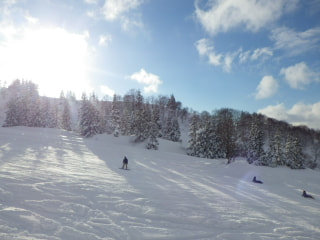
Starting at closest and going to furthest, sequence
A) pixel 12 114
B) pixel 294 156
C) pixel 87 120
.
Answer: pixel 294 156, pixel 87 120, pixel 12 114

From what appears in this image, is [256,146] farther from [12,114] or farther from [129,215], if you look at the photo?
[12,114]

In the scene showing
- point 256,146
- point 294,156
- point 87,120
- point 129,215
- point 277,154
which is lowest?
point 129,215

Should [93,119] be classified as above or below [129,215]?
above

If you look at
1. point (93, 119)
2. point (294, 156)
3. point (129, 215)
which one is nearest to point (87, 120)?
point (93, 119)

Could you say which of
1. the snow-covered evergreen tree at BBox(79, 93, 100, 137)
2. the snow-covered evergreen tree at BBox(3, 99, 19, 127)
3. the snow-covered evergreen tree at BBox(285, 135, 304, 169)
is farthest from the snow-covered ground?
the snow-covered evergreen tree at BBox(3, 99, 19, 127)

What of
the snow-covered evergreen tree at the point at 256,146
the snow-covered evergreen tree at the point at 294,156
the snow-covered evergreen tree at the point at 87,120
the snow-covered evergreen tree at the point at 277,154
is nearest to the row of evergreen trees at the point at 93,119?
the snow-covered evergreen tree at the point at 87,120

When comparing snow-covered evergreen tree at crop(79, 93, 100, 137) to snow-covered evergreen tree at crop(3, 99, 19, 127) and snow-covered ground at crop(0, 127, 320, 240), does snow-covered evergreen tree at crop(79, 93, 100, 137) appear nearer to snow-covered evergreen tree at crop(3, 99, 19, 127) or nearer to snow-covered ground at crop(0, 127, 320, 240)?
snow-covered evergreen tree at crop(3, 99, 19, 127)

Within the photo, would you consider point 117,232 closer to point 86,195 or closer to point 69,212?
point 69,212

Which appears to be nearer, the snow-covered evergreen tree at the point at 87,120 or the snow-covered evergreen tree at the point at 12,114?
the snow-covered evergreen tree at the point at 87,120

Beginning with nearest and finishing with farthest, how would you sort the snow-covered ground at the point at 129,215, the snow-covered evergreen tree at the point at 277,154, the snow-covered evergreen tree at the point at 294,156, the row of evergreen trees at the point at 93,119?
the snow-covered ground at the point at 129,215 < the snow-covered evergreen tree at the point at 277,154 < the snow-covered evergreen tree at the point at 294,156 < the row of evergreen trees at the point at 93,119

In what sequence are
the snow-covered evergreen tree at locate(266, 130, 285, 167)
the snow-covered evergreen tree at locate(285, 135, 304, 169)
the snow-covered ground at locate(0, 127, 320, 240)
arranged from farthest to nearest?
the snow-covered evergreen tree at locate(285, 135, 304, 169) → the snow-covered evergreen tree at locate(266, 130, 285, 167) → the snow-covered ground at locate(0, 127, 320, 240)

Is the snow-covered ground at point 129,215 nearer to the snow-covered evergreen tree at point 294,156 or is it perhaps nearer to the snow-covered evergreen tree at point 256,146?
the snow-covered evergreen tree at point 256,146

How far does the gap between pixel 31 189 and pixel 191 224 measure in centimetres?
725

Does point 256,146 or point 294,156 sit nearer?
point 256,146
